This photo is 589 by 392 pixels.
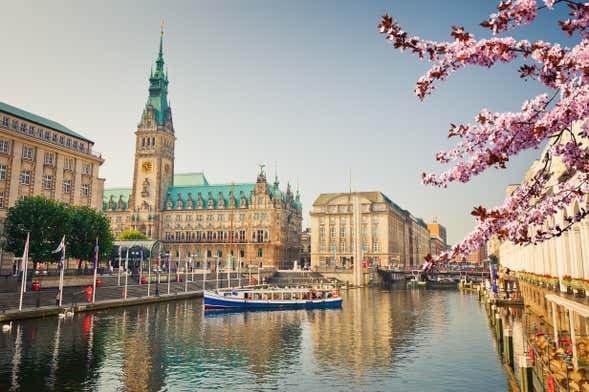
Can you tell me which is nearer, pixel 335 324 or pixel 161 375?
pixel 161 375

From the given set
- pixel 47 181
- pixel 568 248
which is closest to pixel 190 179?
pixel 47 181

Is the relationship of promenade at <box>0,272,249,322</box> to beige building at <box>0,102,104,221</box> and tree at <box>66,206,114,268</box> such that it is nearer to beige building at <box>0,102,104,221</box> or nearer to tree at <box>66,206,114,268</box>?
tree at <box>66,206,114,268</box>

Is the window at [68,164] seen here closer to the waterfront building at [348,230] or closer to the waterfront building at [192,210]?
the waterfront building at [192,210]

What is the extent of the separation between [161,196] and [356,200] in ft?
238

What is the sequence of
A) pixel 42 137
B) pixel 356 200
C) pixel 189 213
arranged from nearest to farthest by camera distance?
pixel 42 137, pixel 356 200, pixel 189 213

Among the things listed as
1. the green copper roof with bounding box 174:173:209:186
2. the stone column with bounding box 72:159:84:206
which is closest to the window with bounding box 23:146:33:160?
the stone column with bounding box 72:159:84:206

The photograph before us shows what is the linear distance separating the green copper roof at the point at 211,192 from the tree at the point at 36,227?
292 feet

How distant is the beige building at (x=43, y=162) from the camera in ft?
265

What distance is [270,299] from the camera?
72.5 meters

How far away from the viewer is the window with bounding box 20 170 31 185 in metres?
→ 83.5

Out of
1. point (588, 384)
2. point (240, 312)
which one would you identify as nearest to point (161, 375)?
point (588, 384)

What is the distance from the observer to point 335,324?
53844 mm

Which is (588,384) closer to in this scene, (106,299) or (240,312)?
(240,312)

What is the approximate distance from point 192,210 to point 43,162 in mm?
74742
